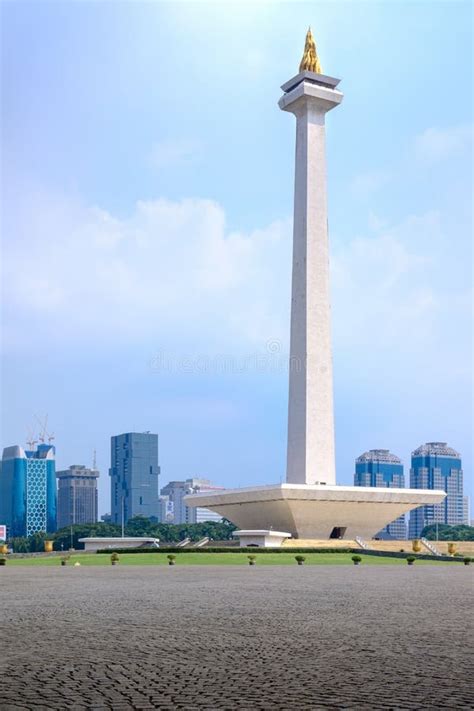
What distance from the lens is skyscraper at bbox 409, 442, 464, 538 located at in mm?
164000

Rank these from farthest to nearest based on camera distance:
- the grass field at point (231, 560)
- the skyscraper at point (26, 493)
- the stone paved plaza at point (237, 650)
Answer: the skyscraper at point (26, 493), the grass field at point (231, 560), the stone paved plaza at point (237, 650)

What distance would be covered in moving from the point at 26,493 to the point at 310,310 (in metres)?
140

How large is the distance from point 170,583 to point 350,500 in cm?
3342

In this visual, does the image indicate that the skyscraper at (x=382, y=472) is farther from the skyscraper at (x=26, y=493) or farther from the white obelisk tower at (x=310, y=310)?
the white obelisk tower at (x=310, y=310)

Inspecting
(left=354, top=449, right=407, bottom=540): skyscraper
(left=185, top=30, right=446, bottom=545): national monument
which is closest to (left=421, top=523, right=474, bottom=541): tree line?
Result: (left=185, top=30, right=446, bottom=545): national monument

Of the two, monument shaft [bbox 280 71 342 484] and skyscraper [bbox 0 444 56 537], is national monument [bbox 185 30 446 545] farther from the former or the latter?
skyscraper [bbox 0 444 56 537]

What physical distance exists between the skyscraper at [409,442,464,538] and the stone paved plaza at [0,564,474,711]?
495 ft

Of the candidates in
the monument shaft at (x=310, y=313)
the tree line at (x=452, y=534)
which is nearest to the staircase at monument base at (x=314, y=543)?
the monument shaft at (x=310, y=313)

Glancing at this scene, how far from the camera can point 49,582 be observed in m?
21.8

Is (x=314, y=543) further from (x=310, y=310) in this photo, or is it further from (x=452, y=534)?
(x=452, y=534)

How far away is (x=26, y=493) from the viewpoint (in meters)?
184

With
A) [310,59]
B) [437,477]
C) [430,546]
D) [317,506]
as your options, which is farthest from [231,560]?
[437,477]

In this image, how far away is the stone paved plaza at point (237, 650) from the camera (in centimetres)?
645

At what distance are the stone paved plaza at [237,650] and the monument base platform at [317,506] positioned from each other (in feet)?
112
